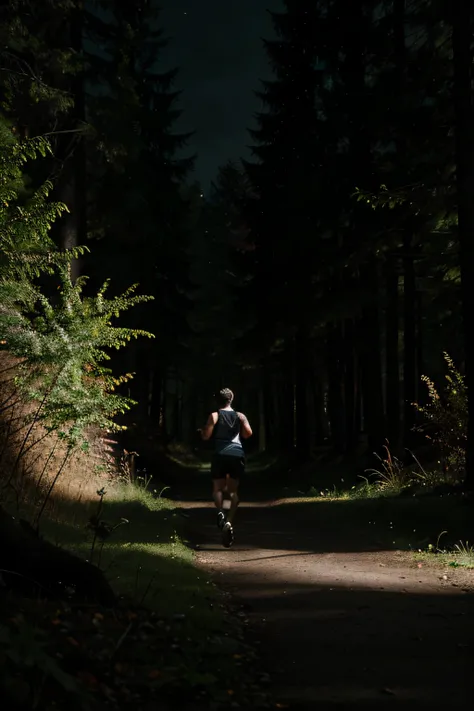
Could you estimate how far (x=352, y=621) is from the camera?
23.5 feet

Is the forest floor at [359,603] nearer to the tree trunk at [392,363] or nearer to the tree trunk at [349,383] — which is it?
the tree trunk at [392,363]

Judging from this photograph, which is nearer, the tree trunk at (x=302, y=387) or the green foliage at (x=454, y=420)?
the green foliage at (x=454, y=420)

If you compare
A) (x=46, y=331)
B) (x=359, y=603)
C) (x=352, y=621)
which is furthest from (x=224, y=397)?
(x=352, y=621)

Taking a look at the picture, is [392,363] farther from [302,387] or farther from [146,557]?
[146,557]

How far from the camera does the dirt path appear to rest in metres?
5.27

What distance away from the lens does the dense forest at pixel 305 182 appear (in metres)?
A: 16.0

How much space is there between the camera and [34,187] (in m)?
22.4

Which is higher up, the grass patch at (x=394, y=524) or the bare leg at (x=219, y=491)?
the bare leg at (x=219, y=491)

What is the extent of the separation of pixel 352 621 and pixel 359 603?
2.62ft

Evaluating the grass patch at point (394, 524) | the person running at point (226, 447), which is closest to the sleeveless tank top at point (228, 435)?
the person running at point (226, 447)

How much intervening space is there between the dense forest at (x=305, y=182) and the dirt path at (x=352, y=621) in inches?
172

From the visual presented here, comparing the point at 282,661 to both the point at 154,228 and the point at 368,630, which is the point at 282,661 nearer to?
the point at 368,630

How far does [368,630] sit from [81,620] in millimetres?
2412

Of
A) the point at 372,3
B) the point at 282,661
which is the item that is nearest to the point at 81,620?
the point at 282,661
